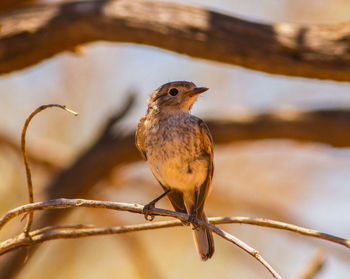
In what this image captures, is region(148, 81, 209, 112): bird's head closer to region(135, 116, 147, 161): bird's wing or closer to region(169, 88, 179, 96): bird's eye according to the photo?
region(169, 88, 179, 96): bird's eye

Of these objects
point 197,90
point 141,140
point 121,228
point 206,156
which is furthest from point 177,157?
point 121,228

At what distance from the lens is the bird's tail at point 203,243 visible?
3.45m

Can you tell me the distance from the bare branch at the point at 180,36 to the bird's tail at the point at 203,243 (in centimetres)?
156

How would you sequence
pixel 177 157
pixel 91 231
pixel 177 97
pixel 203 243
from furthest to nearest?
pixel 177 97 → pixel 177 157 → pixel 203 243 → pixel 91 231

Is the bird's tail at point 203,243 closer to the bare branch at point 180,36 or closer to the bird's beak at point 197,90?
the bird's beak at point 197,90

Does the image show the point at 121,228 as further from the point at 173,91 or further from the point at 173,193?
the point at 173,91

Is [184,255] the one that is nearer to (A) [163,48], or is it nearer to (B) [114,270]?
(B) [114,270]

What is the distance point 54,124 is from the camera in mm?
9422

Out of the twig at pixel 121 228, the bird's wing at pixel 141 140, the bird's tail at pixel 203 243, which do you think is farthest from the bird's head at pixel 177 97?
the twig at pixel 121 228

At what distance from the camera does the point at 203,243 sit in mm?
3518

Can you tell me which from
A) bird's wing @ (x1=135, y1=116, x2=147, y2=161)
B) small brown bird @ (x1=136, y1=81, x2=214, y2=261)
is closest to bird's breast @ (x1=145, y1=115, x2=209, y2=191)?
small brown bird @ (x1=136, y1=81, x2=214, y2=261)

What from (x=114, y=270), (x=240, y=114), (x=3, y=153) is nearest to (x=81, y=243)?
(x=114, y=270)

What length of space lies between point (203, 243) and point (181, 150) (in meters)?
0.64

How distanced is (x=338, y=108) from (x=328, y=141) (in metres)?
0.41
